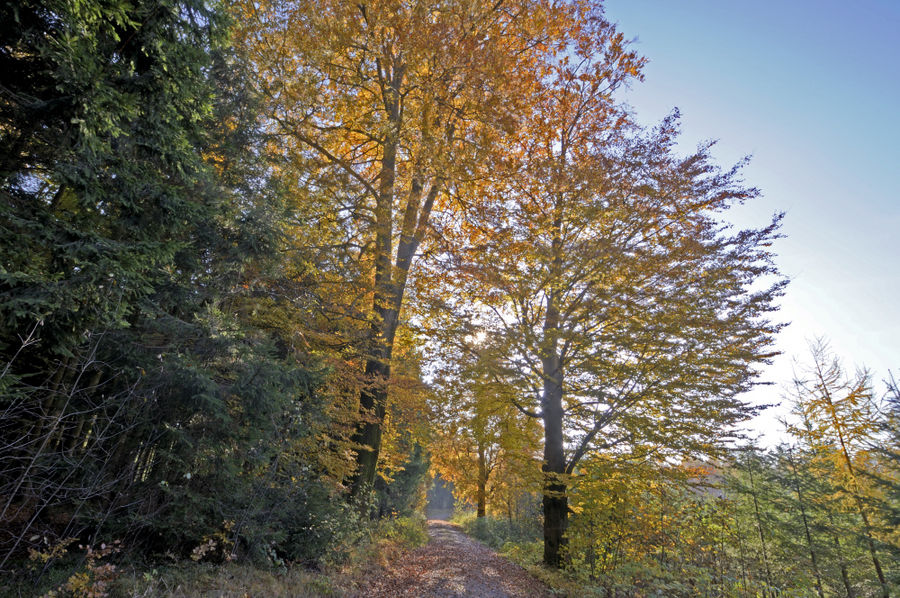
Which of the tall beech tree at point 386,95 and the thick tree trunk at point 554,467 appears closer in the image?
the tall beech tree at point 386,95

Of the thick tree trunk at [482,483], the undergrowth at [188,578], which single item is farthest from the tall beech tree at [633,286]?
the thick tree trunk at [482,483]

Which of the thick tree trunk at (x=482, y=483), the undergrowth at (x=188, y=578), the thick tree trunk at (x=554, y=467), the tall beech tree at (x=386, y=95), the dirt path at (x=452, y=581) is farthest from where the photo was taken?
the thick tree trunk at (x=482, y=483)

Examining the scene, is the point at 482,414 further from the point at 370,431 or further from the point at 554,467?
the point at 370,431

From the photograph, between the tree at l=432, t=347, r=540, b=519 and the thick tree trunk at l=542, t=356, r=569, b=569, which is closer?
the tree at l=432, t=347, r=540, b=519

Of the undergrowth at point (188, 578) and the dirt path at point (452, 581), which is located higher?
the undergrowth at point (188, 578)

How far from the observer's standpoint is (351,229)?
9.23 meters

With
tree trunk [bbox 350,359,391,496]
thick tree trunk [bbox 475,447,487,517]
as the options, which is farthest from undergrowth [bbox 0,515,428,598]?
thick tree trunk [bbox 475,447,487,517]

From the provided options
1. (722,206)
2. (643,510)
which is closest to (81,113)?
(722,206)

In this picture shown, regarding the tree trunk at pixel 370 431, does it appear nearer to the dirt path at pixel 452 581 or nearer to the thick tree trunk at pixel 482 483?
the dirt path at pixel 452 581

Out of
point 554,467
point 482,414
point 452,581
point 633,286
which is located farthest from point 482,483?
point 633,286

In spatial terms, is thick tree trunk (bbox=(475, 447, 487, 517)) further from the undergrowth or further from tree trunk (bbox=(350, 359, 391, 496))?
the undergrowth

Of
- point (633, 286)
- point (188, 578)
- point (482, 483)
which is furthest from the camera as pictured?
point (482, 483)

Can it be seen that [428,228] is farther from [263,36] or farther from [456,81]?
[263,36]

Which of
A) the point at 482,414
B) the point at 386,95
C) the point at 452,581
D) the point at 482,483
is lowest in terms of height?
the point at 452,581
